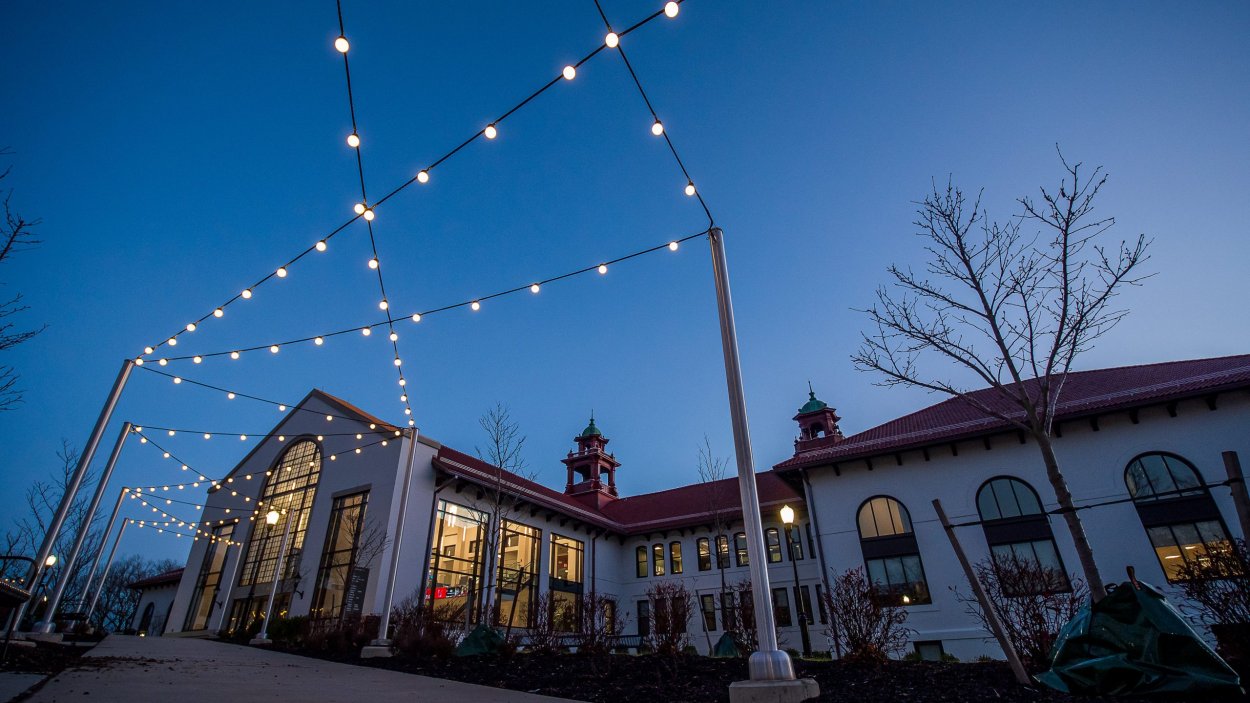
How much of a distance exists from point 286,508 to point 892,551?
2635cm

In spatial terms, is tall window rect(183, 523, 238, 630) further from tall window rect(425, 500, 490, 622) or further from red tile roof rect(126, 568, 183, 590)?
tall window rect(425, 500, 490, 622)

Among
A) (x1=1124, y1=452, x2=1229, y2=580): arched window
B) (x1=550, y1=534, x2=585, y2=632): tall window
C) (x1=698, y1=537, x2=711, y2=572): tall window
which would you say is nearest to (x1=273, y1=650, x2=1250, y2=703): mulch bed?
(x1=1124, y1=452, x2=1229, y2=580): arched window

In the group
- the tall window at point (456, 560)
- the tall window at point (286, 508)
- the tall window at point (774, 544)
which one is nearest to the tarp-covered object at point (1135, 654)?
the tall window at point (456, 560)

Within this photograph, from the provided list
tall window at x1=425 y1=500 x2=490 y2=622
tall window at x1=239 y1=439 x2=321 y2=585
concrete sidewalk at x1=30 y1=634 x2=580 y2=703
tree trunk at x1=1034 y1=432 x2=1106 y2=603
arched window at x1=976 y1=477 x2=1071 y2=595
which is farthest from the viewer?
tall window at x1=239 y1=439 x2=321 y2=585

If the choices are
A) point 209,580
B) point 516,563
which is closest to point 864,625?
point 516,563

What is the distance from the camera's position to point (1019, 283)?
324 inches

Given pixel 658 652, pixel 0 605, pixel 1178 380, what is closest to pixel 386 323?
pixel 0 605

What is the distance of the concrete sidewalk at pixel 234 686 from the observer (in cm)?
442

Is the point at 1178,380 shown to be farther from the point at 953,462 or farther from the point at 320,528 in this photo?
the point at 320,528

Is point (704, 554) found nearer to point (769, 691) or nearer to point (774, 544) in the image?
point (774, 544)

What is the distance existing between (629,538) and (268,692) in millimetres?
26877

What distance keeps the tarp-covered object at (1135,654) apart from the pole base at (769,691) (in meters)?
2.82

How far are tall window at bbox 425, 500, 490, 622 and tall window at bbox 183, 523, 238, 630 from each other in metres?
13.3

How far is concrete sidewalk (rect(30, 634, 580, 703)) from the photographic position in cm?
442
